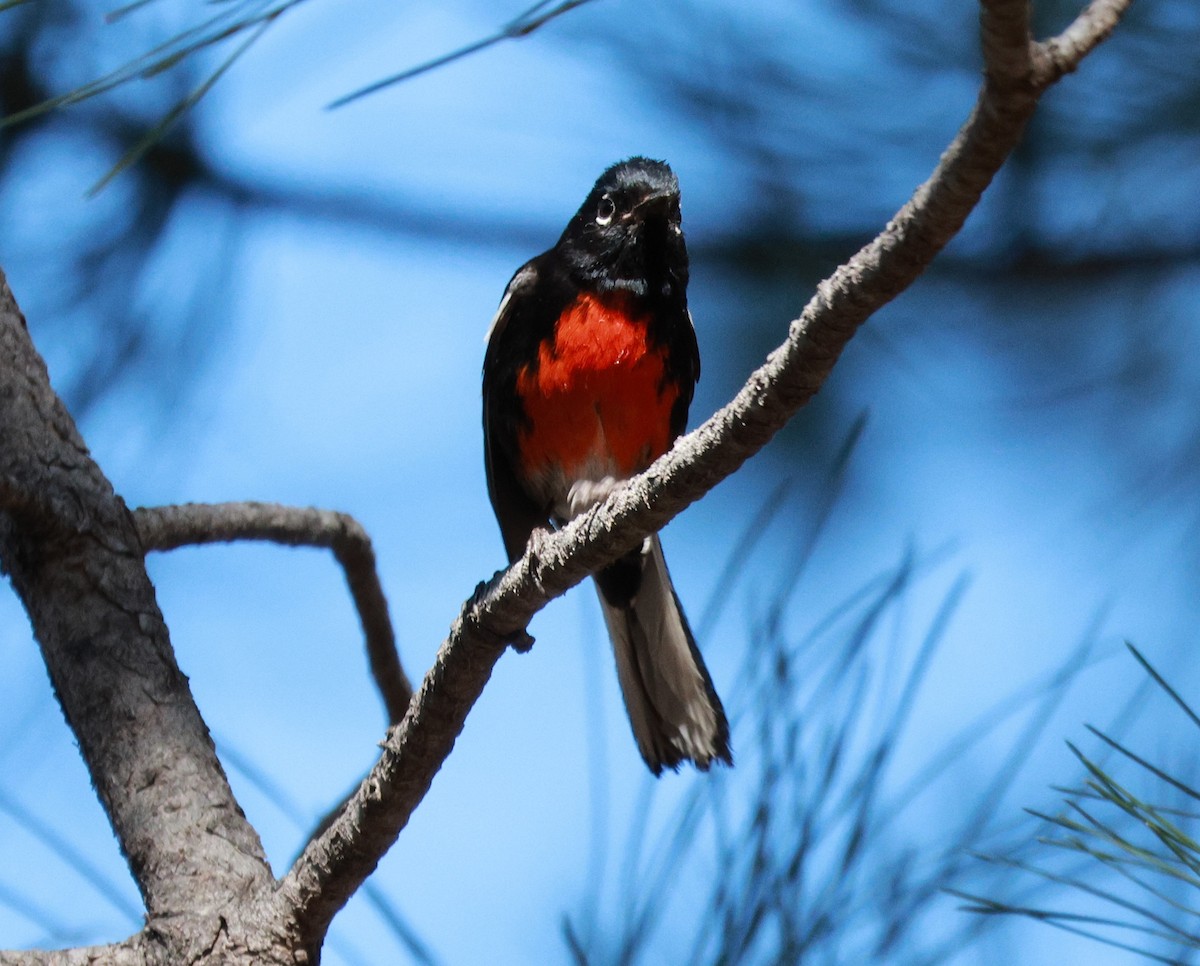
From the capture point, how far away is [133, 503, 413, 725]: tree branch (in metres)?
2.46

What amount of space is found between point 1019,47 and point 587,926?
1.53m

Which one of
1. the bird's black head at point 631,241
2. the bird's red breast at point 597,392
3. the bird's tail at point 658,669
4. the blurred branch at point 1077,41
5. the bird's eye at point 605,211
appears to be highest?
the bird's eye at point 605,211

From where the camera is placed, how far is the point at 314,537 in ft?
9.08

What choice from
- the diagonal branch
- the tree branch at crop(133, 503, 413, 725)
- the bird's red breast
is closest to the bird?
the bird's red breast

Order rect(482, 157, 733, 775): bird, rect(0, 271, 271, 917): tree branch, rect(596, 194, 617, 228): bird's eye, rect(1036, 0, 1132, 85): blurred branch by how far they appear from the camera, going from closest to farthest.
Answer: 1. rect(1036, 0, 1132, 85): blurred branch
2. rect(0, 271, 271, 917): tree branch
3. rect(482, 157, 733, 775): bird
4. rect(596, 194, 617, 228): bird's eye

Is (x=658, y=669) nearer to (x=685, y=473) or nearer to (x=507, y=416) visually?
(x=507, y=416)

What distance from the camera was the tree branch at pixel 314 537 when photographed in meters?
2.46

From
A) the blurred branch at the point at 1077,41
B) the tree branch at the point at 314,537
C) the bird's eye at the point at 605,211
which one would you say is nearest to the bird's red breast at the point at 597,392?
the bird's eye at the point at 605,211

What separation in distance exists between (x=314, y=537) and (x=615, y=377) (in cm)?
87

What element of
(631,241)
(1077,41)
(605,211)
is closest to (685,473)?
(1077,41)

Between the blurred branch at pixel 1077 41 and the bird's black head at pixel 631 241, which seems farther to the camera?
the bird's black head at pixel 631 241

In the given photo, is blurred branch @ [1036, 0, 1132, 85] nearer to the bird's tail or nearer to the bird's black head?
the bird's tail

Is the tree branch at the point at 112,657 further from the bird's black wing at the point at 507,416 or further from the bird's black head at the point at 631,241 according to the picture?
the bird's black head at the point at 631,241

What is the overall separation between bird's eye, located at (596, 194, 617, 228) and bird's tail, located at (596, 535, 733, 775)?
780 millimetres
